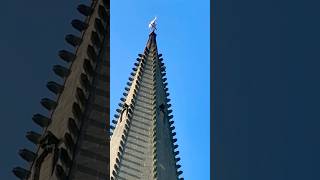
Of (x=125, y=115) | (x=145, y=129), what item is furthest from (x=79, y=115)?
(x=125, y=115)

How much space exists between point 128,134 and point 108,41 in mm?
21817

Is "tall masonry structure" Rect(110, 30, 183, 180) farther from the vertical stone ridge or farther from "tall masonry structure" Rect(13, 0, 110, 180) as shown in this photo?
"tall masonry structure" Rect(13, 0, 110, 180)

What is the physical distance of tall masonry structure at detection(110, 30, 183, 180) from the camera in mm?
35938

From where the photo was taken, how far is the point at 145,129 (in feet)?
127

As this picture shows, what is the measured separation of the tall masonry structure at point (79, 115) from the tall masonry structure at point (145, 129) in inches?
700

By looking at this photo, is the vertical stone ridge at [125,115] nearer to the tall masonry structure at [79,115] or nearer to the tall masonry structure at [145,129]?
the tall masonry structure at [145,129]

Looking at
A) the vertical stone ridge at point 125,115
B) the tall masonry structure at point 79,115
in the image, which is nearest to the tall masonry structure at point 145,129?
the vertical stone ridge at point 125,115

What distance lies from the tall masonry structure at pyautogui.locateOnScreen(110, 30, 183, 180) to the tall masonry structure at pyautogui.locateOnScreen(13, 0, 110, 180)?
17.8 m

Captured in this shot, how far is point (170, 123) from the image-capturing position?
40250 mm

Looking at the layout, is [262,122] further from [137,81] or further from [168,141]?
[137,81]

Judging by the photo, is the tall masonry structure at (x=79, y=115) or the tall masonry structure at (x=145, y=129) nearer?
the tall masonry structure at (x=79, y=115)

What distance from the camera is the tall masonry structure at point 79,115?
1384 cm

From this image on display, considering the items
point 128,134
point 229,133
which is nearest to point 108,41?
point 229,133

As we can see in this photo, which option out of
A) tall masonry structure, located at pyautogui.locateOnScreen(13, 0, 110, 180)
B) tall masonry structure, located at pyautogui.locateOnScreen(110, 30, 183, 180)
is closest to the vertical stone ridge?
tall masonry structure, located at pyautogui.locateOnScreen(110, 30, 183, 180)
